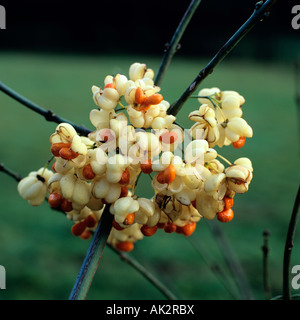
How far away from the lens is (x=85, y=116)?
6375 millimetres

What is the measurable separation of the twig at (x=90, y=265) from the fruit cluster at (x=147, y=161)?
0.9 inches

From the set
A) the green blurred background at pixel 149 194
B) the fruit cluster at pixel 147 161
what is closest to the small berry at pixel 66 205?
the fruit cluster at pixel 147 161

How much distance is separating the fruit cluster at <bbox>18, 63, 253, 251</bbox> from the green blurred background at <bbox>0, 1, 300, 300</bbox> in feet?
0.96

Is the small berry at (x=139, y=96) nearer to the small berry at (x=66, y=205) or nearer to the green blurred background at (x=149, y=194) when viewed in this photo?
the small berry at (x=66, y=205)

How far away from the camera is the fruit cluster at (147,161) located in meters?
0.54

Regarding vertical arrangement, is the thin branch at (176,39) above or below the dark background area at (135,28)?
above

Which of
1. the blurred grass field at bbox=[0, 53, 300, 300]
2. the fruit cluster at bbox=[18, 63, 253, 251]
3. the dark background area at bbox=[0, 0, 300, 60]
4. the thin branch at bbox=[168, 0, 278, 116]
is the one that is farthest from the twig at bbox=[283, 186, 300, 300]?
the dark background area at bbox=[0, 0, 300, 60]

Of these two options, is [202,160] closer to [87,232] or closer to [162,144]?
[162,144]

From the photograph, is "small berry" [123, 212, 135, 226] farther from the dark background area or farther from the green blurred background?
the dark background area

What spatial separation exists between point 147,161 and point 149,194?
116 inches

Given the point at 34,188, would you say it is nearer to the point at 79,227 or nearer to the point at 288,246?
the point at 79,227

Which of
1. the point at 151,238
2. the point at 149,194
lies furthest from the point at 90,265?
the point at 149,194
